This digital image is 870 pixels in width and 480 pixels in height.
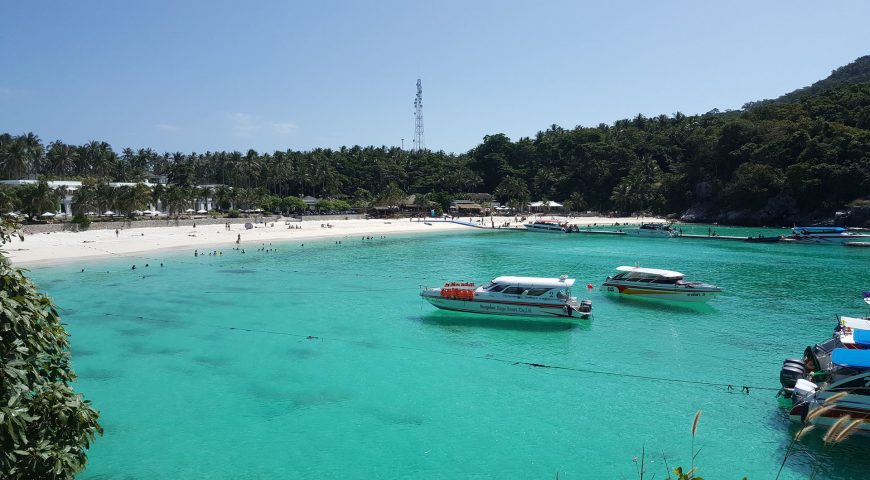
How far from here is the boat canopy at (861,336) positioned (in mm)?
21500

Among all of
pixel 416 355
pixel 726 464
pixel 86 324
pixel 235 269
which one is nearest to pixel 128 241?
pixel 235 269

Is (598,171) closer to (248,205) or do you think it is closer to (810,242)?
(810,242)

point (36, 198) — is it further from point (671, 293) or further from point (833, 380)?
point (833, 380)

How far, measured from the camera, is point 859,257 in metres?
65.5

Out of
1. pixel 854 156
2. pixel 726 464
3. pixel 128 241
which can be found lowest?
pixel 726 464

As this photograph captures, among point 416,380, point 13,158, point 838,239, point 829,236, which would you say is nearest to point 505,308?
point 416,380

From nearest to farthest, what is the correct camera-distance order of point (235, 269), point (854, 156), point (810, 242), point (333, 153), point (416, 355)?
point (416, 355) < point (235, 269) < point (810, 242) < point (854, 156) < point (333, 153)

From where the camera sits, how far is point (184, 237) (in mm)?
78750

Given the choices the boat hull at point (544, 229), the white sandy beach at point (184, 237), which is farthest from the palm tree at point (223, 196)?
the boat hull at point (544, 229)

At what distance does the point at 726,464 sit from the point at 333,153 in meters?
160

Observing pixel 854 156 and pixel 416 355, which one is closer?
pixel 416 355

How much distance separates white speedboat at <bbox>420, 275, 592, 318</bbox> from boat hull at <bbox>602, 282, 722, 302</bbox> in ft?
26.4

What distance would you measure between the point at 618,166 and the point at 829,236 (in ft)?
233

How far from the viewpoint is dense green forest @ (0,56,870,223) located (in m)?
103
